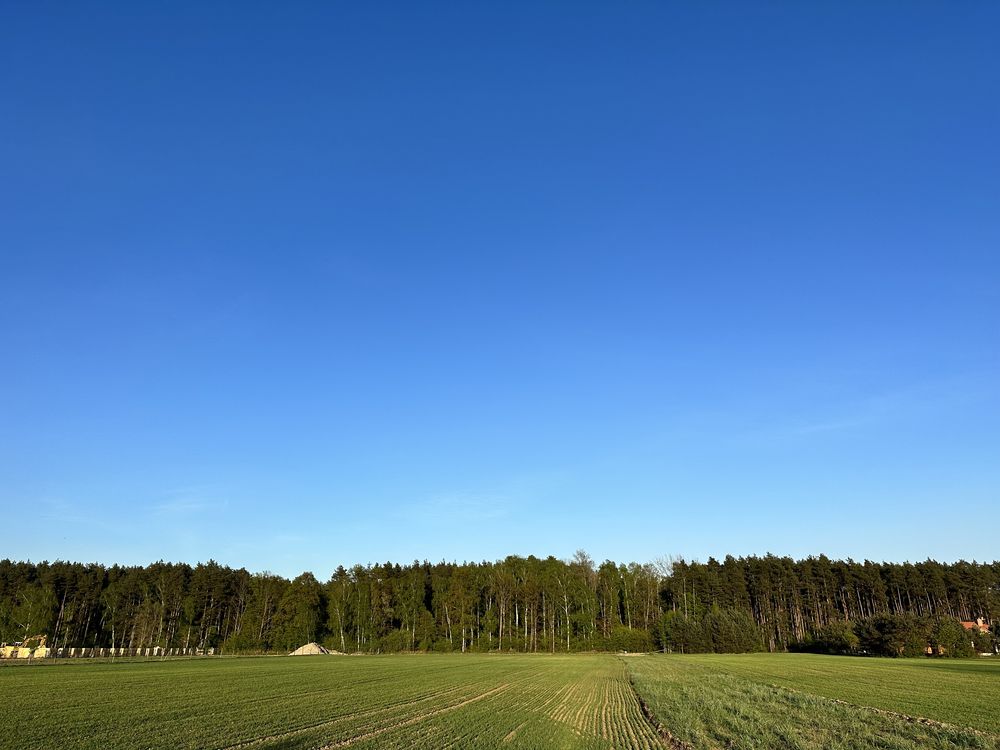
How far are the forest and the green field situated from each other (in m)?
81.4

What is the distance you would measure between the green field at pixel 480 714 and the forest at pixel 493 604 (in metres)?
81.4

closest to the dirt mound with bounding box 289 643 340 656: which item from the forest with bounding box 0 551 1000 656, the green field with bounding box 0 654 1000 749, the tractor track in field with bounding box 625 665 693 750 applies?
the forest with bounding box 0 551 1000 656

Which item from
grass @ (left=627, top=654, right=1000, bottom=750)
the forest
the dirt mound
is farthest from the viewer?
the forest

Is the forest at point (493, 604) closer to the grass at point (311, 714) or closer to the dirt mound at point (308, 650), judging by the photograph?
the dirt mound at point (308, 650)

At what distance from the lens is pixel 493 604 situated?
129 meters

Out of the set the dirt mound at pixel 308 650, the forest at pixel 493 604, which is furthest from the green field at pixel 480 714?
the forest at pixel 493 604

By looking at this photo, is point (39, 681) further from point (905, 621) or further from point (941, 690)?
point (905, 621)

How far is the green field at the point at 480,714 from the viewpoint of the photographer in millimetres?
19359

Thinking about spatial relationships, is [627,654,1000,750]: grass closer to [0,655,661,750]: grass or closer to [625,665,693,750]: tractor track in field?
[625,665,693,750]: tractor track in field

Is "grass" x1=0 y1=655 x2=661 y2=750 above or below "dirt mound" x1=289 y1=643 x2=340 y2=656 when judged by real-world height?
above

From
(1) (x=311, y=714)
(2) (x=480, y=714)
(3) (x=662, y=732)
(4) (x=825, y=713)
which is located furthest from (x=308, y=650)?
(3) (x=662, y=732)

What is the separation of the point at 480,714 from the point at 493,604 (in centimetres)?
10851

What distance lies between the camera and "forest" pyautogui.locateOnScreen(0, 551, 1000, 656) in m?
115

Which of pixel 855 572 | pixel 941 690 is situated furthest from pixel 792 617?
pixel 941 690
